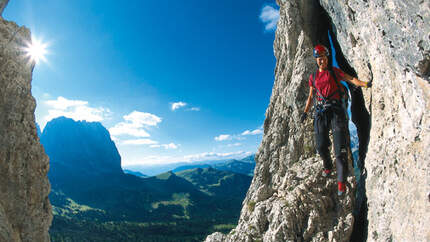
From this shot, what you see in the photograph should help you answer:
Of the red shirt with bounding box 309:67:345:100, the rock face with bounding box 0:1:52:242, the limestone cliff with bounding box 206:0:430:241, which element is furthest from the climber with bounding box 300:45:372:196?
the rock face with bounding box 0:1:52:242

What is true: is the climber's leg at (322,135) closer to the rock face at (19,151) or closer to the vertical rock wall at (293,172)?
the vertical rock wall at (293,172)

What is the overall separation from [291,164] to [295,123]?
347cm

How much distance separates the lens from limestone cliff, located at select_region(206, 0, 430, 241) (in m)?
6.37

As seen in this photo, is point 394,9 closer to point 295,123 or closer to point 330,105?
point 330,105

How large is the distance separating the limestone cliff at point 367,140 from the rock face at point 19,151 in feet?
43.2

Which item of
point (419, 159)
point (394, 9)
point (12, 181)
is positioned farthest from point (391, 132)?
point (12, 181)

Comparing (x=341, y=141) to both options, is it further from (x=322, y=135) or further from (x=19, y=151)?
(x=19, y=151)

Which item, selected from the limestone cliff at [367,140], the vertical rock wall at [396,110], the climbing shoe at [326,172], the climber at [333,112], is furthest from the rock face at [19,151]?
the vertical rock wall at [396,110]

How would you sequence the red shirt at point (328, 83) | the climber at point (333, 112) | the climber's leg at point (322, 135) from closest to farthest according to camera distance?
1. the climber at point (333, 112)
2. the red shirt at point (328, 83)
3. the climber's leg at point (322, 135)

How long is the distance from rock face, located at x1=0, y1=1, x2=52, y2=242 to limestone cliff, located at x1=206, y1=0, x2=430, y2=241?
13.2 m

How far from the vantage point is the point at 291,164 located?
57.6 ft

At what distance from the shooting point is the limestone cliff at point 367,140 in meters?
6.37

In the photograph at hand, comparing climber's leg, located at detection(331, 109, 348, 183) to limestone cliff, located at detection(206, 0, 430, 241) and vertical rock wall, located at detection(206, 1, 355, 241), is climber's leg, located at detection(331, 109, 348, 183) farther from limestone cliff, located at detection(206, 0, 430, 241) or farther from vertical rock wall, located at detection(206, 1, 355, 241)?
vertical rock wall, located at detection(206, 1, 355, 241)

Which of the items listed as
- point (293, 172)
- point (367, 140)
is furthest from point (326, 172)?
point (293, 172)
